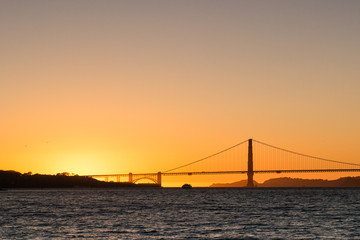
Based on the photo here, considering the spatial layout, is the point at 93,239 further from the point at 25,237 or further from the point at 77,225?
the point at 77,225

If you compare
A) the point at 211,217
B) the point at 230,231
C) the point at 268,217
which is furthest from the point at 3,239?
the point at 268,217

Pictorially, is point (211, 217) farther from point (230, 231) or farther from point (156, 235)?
point (156, 235)

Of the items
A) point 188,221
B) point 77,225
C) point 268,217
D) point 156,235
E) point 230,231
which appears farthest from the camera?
point 268,217

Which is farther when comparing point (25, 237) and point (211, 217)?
point (211, 217)

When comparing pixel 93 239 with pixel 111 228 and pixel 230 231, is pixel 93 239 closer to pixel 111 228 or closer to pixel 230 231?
pixel 111 228

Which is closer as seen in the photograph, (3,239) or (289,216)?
(3,239)

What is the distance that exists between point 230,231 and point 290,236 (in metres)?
5.96

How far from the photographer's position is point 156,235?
4744 centimetres

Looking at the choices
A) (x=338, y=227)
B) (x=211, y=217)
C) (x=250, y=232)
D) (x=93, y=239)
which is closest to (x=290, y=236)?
(x=250, y=232)

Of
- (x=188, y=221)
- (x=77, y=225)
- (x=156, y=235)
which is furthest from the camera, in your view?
(x=188, y=221)

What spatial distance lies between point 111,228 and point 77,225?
498 cm

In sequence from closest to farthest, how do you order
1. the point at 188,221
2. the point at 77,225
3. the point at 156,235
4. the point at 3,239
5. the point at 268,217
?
the point at 3,239 < the point at 156,235 < the point at 77,225 < the point at 188,221 < the point at 268,217

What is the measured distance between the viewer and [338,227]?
53594mm

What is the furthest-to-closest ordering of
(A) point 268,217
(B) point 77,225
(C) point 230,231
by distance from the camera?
(A) point 268,217 < (B) point 77,225 < (C) point 230,231
